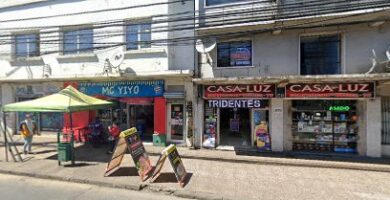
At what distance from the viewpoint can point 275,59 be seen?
1229 centimetres

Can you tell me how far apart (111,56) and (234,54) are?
5952 millimetres

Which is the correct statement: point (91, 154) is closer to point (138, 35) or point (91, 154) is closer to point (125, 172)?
point (125, 172)

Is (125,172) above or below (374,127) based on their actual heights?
below

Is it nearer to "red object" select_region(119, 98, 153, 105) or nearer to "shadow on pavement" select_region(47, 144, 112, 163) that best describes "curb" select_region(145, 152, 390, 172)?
"shadow on pavement" select_region(47, 144, 112, 163)

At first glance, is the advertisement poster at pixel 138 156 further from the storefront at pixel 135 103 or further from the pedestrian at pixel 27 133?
the pedestrian at pixel 27 133

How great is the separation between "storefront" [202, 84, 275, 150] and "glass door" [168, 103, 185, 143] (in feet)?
4.15

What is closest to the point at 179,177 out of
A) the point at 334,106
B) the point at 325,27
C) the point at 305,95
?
the point at 305,95

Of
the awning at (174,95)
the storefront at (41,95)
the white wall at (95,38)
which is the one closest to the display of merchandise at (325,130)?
the awning at (174,95)

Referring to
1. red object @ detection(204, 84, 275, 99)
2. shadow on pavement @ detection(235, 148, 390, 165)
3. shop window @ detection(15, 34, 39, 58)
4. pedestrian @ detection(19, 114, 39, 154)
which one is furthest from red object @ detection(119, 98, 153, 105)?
shop window @ detection(15, 34, 39, 58)

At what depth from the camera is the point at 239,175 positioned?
9.27m

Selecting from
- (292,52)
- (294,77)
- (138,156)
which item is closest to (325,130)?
(294,77)

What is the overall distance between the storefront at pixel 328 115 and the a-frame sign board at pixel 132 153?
6299 mm

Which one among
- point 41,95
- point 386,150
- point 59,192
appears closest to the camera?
point 59,192

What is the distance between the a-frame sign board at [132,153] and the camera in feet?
29.1
